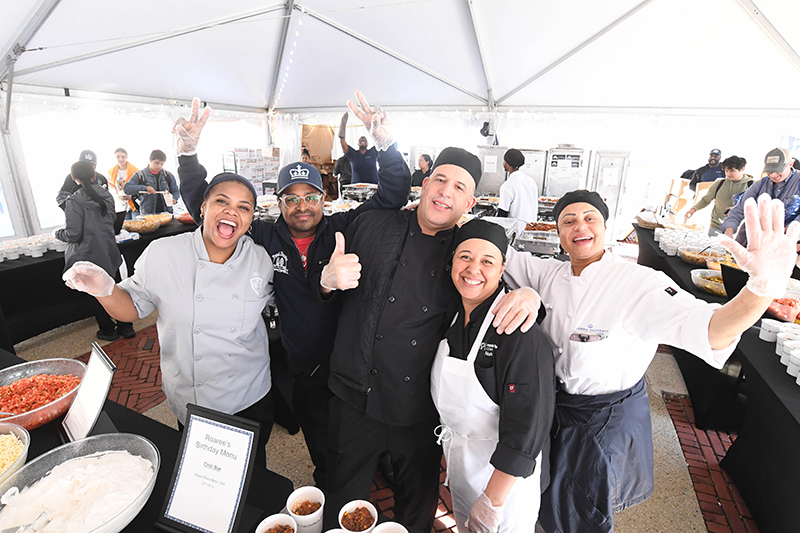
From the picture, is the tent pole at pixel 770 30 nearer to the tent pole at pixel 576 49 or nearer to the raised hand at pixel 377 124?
the tent pole at pixel 576 49

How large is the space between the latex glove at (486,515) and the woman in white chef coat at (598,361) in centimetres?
52

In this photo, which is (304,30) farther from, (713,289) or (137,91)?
(713,289)

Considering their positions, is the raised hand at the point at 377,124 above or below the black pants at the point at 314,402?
above

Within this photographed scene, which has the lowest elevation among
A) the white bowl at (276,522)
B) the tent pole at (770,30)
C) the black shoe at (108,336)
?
the black shoe at (108,336)

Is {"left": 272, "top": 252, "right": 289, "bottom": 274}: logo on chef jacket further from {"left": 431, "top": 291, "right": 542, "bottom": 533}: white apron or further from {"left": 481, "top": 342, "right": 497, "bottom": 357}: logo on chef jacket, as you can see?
{"left": 481, "top": 342, "right": 497, "bottom": 357}: logo on chef jacket

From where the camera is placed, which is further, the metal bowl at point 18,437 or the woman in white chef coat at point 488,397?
the woman in white chef coat at point 488,397

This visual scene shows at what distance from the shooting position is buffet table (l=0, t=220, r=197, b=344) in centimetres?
420

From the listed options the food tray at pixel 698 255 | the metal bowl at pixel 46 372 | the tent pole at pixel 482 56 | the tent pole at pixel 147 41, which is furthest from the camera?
the tent pole at pixel 482 56

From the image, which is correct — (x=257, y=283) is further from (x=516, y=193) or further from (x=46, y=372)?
(x=516, y=193)

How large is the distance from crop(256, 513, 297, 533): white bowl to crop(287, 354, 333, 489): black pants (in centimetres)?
138

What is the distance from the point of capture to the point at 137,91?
29.6ft

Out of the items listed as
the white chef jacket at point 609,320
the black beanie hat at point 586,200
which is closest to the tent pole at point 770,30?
the black beanie hat at point 586,200

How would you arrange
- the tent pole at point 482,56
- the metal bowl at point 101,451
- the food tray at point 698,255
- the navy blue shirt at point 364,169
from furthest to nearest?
1. the navy blue shirt at point 364,169
2. the tent pole at point 482,56
3. the food tray at point 698,255
4. the metal bowl at point 101,451

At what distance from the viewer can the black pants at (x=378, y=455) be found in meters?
1.97
